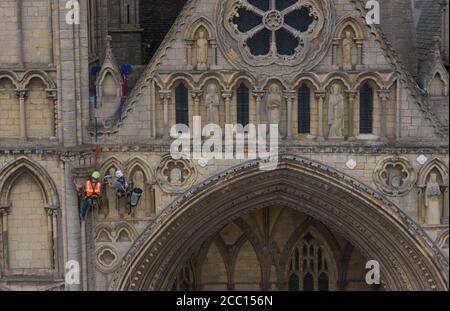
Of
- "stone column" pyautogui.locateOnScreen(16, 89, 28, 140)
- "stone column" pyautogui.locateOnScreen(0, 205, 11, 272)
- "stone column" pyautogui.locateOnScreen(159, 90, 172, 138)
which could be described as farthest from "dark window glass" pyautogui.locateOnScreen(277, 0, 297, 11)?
"stone column" pyautogui.locateOnScreen(0, 205, 11, 272)

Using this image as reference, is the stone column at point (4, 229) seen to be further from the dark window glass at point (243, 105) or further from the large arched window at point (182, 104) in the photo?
the dark window glass at point (243, 105)

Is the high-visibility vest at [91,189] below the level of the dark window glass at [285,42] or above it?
below

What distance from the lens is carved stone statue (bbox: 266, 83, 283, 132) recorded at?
23.7 meters

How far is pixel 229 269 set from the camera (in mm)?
27531

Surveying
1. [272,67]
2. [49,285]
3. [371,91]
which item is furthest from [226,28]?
[49,285]

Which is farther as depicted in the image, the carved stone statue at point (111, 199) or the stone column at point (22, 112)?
the carved stone statue at point (111, 199)

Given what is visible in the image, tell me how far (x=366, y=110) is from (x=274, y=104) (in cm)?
194

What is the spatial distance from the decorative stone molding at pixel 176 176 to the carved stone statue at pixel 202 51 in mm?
2047

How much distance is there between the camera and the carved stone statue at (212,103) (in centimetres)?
2367

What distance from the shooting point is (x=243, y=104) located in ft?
78.1

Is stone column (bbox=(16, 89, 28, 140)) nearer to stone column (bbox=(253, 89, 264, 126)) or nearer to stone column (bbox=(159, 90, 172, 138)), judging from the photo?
stone column (bbox=(159, 90, 172, 138))

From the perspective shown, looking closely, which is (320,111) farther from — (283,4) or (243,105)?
(283,4)

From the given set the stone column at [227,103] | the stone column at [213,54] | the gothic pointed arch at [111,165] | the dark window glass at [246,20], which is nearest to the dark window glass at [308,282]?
the stone column at [227,103]
